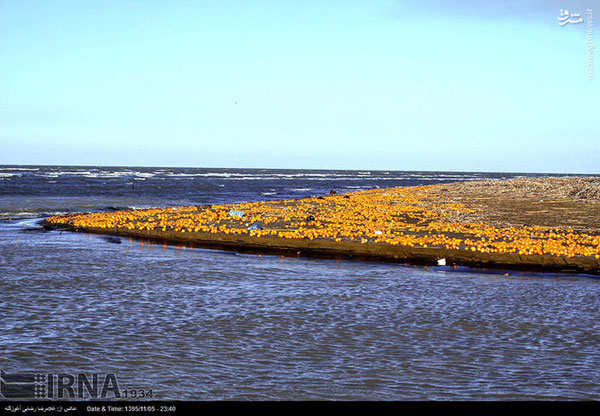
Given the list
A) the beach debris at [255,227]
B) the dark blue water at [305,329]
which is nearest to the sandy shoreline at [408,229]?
the beach debris at [255,227]

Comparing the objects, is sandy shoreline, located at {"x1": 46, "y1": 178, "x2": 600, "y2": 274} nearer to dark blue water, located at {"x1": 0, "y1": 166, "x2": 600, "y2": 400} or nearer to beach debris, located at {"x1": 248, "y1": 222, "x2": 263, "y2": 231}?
beach debris, located at {"x1": 248, "y1": 222, "x2": 263, "y2": 231}

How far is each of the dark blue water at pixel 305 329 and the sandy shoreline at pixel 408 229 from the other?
130 cm

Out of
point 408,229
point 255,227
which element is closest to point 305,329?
point 408,229

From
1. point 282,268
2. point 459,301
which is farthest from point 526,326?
point 282,268

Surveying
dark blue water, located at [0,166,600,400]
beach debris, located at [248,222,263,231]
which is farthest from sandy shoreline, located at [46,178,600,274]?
dark blue water, located at [0,166,600,400]

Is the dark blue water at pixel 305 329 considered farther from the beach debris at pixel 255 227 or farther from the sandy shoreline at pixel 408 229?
the beach debris at pixel 255 227

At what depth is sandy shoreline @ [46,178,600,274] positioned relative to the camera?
17.5 m

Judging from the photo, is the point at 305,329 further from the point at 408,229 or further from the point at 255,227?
the point at 255,227

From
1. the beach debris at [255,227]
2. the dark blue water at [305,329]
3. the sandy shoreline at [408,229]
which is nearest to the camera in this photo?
the dark blue water at [305,329]

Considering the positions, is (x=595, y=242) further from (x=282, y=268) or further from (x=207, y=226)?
(x=207, y=226)

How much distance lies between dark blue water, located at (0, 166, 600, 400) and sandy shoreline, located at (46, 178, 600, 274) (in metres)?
1.30

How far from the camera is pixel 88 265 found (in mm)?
17094

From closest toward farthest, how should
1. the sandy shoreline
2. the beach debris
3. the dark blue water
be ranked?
the dark blue water, the sandy shoreline, the beach debris

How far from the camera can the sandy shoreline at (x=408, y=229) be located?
→ 57.6 ft
